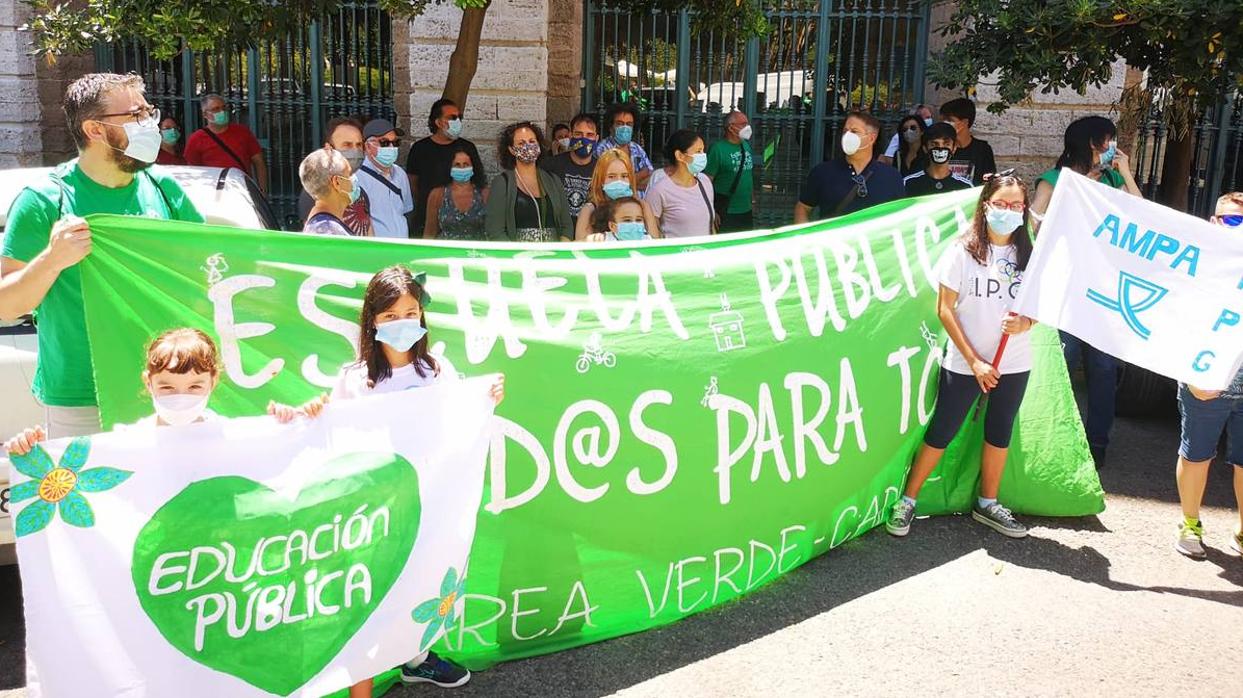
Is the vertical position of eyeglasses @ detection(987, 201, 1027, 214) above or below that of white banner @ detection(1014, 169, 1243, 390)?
above

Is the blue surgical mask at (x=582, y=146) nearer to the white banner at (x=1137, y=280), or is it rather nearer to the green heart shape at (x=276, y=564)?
the white banner at (x=1137, y=280)

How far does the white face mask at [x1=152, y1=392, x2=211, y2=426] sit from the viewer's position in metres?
3.21

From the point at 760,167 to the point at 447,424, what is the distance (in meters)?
9.18

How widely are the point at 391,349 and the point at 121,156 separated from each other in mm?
1054

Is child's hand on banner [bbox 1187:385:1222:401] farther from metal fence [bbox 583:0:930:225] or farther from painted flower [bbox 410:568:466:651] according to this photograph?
metal fence [bbox 583:0:930:225]

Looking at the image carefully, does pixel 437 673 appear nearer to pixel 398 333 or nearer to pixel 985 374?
pixel 398 333

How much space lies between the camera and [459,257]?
4027mm

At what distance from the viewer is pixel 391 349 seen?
3637 millimetres

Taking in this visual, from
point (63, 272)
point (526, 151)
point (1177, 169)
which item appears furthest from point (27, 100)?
point (1177, 169)

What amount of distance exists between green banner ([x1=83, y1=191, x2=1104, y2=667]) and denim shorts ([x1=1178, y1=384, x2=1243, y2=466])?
3.72 ft

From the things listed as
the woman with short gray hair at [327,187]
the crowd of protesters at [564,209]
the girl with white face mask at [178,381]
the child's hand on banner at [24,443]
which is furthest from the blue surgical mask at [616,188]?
the child's hand on banner at [24,443]

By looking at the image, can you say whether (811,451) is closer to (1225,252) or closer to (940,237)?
(940,237)

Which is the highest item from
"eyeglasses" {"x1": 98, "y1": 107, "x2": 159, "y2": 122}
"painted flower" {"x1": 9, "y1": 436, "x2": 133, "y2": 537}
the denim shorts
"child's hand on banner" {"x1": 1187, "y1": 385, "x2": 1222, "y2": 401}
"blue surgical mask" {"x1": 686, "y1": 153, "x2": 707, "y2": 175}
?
"eyeglasses" {"x1": 98, "y1": 107, "x2": 159, "y2": 122}

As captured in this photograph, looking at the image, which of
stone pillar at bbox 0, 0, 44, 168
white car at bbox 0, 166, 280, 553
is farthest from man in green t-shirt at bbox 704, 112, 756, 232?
stone pillar at bbox 0, 0, 44, 168
